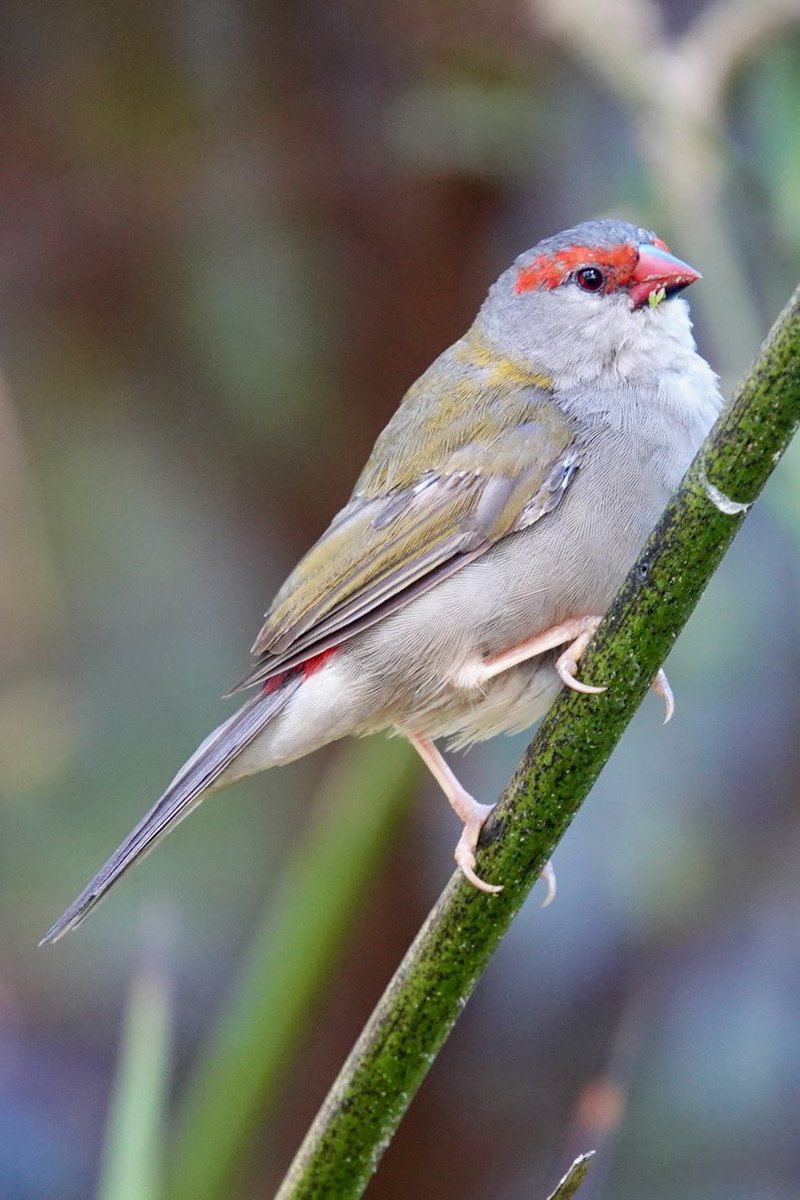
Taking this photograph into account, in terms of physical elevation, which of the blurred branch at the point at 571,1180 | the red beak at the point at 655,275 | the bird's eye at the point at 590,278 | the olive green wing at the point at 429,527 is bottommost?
the blurred branch at the point at 571,1180

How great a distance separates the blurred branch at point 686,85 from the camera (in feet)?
9.89

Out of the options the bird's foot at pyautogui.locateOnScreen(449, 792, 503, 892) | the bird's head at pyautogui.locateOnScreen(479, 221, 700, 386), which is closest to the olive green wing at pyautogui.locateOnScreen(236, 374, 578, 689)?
the bird's head at pyautogui.locateOnScreen(479, 221, 700, 386)

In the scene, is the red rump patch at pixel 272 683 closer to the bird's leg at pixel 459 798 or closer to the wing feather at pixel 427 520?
the wing feather at pixel 427 520

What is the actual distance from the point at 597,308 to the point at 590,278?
0.24ft

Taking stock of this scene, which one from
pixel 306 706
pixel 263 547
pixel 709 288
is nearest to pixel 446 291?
pixel 263 547

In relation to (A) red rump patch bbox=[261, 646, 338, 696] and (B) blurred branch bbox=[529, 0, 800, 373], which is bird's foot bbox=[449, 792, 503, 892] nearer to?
(A) red rump patch bbox=[261, 646, 338, 696]

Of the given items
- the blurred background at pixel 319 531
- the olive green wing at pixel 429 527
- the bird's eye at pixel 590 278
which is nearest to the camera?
the olive green wing at pixel 429 527

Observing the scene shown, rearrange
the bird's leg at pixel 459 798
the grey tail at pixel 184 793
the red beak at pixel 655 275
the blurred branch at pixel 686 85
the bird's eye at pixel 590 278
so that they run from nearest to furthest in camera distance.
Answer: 1. the grey tail at pixel 184 793
2. the bird's leg at pixel 459 798
3. the red beak at pixel 655 275
4. the bird's eye at pixel 590 278
5. the blurred branch at pixel 686 85

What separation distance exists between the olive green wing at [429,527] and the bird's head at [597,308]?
0.14 m

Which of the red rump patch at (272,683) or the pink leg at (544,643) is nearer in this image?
the pink leg at (544,643)

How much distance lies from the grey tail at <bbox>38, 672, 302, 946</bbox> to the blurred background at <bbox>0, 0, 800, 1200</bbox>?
79cm

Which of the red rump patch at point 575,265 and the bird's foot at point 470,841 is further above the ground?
the red rump patch at point 575,265

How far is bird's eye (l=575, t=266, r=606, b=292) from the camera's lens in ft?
9.07

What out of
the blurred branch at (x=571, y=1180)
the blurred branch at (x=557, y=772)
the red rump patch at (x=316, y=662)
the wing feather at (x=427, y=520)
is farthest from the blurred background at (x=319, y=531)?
the blurred branch at (x=571, y=1180)
